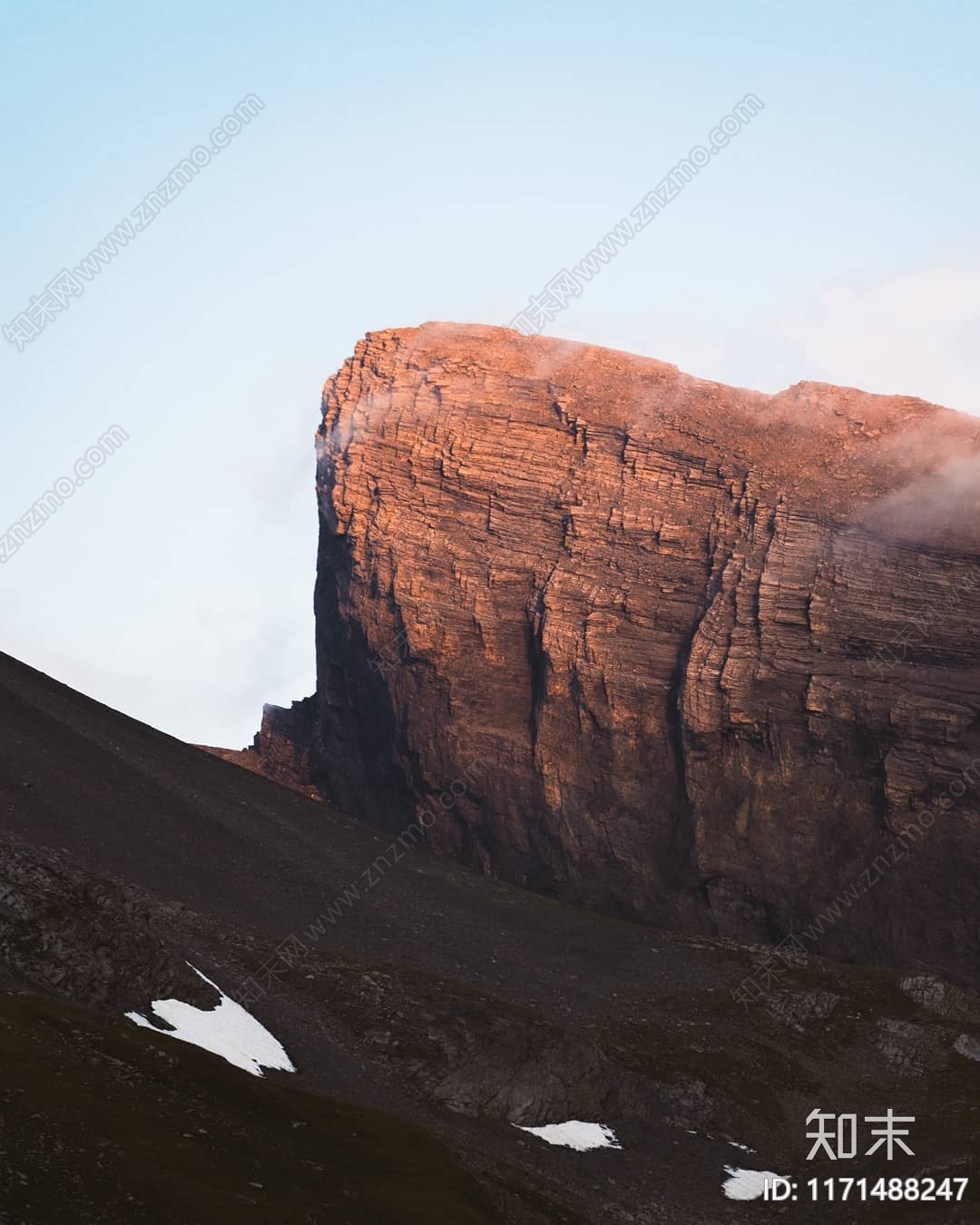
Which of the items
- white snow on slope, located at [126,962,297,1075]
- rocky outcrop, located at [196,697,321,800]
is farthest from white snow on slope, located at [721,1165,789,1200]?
rocky outcrop, located at [196,697,321,800]

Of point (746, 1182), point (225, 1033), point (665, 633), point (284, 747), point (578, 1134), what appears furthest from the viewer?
point (284, 747)

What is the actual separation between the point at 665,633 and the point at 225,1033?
77748 millimetres

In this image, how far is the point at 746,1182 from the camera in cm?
7550

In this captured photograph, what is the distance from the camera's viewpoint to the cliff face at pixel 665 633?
127 meters

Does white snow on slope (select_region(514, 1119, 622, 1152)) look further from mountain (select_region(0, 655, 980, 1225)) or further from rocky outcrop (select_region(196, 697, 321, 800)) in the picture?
rocky outcrop (select_region(196, 697, 321, 800))

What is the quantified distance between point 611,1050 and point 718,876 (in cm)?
4369

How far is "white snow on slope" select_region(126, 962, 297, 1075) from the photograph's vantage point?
69.1m

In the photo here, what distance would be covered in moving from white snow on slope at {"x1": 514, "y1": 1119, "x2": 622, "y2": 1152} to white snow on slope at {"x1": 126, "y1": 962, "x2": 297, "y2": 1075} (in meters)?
14.2

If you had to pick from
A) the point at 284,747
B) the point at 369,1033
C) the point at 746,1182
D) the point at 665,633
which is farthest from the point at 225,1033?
the point at 284,747

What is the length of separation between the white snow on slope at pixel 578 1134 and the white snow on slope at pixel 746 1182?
6171 mm

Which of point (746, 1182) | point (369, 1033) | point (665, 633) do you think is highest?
point (665, 633)

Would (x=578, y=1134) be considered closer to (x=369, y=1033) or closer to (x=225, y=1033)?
(x=369, y=1033)

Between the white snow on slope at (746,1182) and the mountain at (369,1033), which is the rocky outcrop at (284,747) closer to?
the mountain at (369,1033)

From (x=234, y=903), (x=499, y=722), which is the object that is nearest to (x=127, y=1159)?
(x=234, y=903)
